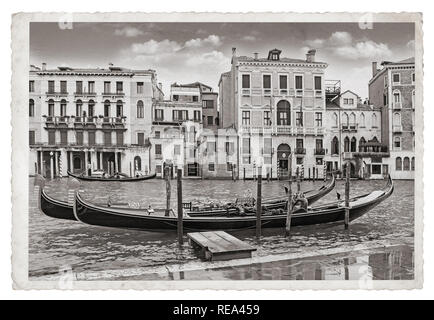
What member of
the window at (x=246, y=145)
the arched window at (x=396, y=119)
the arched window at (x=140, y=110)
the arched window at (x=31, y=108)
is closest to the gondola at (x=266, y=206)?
the window at (x=246, y=145)

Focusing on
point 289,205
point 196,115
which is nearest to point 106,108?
point 196,115

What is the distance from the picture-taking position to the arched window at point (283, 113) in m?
3.79

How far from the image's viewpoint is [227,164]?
382cm

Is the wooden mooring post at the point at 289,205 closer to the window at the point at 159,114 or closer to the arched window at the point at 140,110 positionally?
the window at the point at 159,114

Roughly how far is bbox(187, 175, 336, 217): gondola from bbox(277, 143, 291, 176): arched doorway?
255mm

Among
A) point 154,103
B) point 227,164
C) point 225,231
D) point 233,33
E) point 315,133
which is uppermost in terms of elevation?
point 233,33

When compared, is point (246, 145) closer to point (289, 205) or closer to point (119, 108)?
point (289, 205)

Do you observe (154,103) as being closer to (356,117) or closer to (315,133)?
(315,133)

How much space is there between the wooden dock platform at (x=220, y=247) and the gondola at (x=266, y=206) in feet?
0.74

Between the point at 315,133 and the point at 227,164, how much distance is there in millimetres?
732

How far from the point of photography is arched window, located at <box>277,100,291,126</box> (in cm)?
379

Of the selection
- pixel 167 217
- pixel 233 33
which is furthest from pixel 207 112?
pixel 167 217

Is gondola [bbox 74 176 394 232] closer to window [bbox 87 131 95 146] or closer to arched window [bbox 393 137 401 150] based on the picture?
arched window [bbox 393 137 401 150]

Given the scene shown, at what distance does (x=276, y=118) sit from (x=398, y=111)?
93 cm
